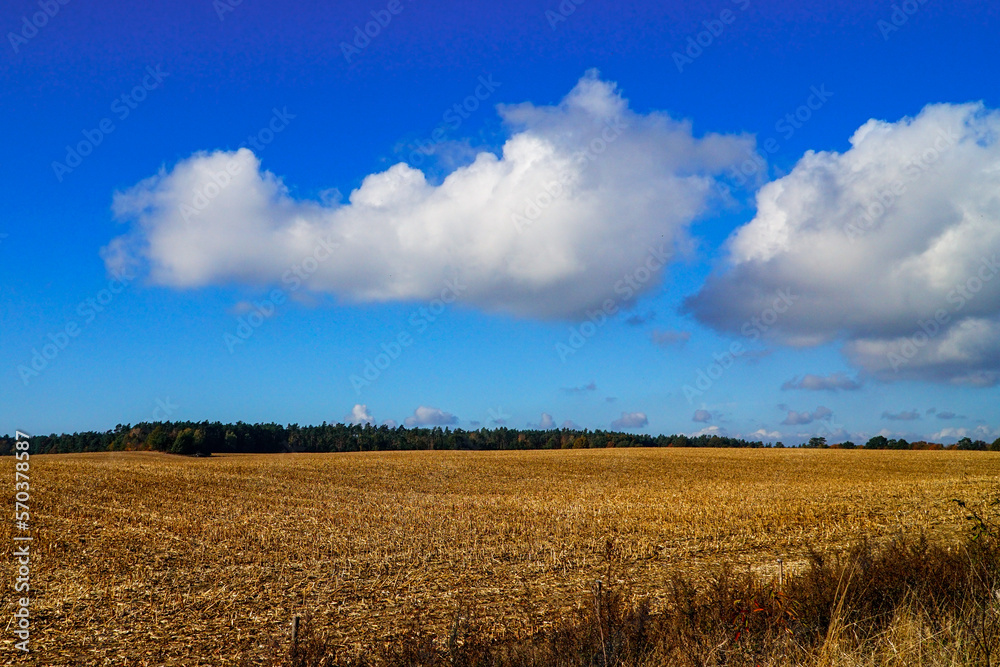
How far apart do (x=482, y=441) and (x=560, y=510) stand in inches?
4529

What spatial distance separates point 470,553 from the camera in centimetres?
1730

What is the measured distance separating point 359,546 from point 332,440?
118886 mm

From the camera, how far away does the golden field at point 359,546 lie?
1127 cm

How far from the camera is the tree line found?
93500 millimetres

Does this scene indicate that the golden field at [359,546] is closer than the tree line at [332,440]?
Yes

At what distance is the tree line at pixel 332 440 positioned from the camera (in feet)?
307

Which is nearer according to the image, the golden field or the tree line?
the golden field

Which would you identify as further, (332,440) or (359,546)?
(332,440)

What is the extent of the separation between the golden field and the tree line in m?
64.5

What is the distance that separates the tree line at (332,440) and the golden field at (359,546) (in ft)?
212

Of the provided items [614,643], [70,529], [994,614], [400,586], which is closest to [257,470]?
[70,529]

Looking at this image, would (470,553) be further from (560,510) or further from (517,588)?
(560,510)

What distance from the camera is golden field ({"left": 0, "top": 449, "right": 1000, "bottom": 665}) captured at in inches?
444

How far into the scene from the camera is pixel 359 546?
706 inches
